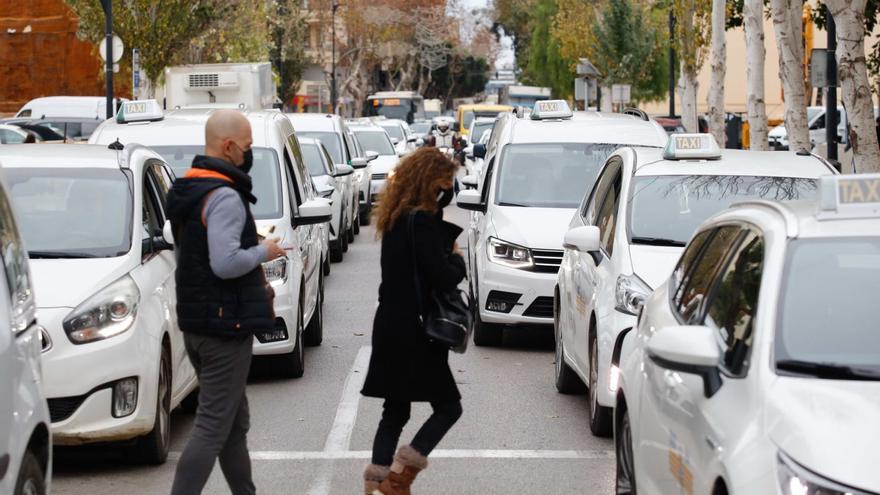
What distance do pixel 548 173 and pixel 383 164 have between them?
16696 millimetres

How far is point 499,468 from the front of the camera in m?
8.12

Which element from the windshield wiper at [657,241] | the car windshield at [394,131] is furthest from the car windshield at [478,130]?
the windshield wiper at [657,241]

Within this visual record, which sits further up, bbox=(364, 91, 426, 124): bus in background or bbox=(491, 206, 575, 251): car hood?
bbox=(364, 91, 426, 124): bus in background

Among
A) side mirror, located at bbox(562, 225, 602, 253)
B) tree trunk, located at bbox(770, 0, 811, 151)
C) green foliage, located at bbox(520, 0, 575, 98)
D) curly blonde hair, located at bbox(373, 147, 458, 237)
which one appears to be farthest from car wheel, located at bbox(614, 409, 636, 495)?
green foliage, located at bbox(520, 0, 575, 98)

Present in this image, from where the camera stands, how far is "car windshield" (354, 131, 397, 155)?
31688 mm

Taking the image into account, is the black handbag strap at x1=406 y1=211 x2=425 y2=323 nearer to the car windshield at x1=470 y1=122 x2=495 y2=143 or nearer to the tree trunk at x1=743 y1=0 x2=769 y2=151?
the tree trunk at x1=743 y1=0 x2=769 y2=151

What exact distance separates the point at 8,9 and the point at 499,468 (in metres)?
55.7

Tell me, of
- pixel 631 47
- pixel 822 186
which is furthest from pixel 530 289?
pixel 631 47

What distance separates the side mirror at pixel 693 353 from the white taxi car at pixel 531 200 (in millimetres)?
7337

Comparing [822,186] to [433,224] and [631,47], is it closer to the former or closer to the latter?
[433,224]

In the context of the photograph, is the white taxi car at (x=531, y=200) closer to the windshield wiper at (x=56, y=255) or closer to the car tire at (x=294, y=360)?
the car tire at (x=294, y=360)

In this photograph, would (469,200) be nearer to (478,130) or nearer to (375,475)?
(375,475)

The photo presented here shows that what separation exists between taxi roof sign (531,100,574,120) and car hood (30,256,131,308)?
6840 mm

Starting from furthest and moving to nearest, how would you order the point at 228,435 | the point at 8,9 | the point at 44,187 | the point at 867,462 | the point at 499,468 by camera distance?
the point at 8,9 < the point at 44,187 < the point at 499,468 < the point at 228,435 < the point at 867,462
